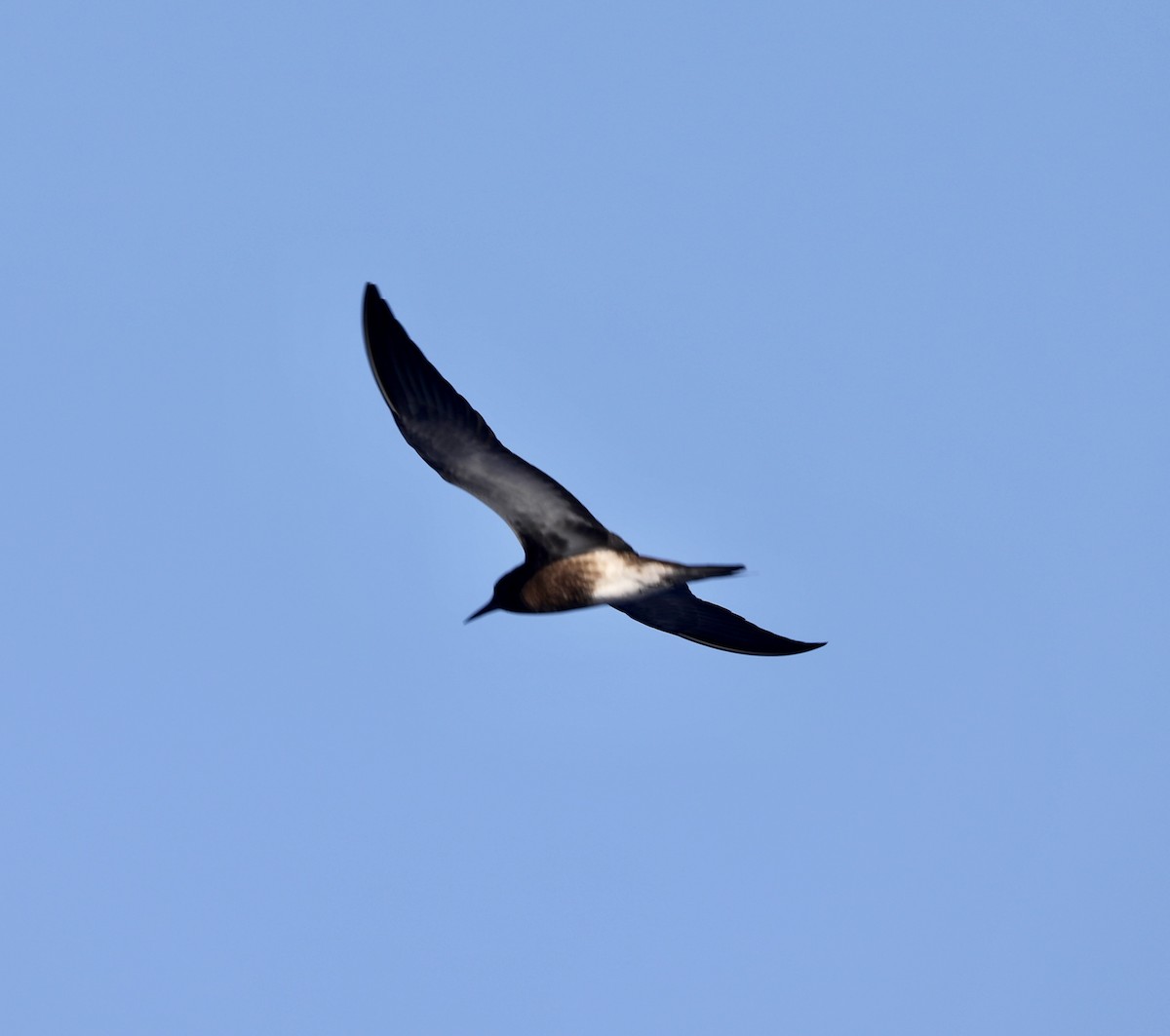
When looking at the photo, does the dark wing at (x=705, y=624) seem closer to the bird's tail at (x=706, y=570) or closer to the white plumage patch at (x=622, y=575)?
the white plumage patch at (x=622, y=575)

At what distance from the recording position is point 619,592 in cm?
1458

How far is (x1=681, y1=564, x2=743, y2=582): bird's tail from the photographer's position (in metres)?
13.0

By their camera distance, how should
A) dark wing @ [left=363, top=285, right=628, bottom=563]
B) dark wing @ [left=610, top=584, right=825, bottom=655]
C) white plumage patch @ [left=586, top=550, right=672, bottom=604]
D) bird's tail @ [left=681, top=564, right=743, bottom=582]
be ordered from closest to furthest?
bird's tail @ [left=681, top=564, right=743, bottom=582]
dark wing @ [left=363, top=285, right=628, bottom=563]
white plumage patch @ [left=586, top=550, right=672, bottom=604]
dark wing @ [left=610, top=584, right=825, bottom=655]

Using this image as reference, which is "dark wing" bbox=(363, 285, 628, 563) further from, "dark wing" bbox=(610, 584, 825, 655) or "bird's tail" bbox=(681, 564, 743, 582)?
"dark wing" bbox=(610, 584, 825, 655)

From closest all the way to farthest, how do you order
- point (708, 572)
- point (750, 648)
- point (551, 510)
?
point (708, 572), point (551, 510), point (750, 648)

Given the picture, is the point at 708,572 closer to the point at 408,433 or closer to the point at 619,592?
the point at 619,592

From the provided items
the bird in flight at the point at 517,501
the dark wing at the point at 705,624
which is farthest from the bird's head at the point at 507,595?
the dark wing at the point at 705,624

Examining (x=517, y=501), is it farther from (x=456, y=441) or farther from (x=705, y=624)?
(x=705, y=624)

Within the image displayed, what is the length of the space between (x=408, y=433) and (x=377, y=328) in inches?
39.1

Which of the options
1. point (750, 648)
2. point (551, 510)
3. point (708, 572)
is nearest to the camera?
point (708, 572)

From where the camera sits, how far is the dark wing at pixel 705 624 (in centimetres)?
1558

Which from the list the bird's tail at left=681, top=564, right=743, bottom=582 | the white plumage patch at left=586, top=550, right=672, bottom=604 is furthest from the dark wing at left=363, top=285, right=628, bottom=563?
the bird's tail at left=681, top=564, right=743, bottom=582

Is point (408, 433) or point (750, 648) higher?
point (408, 433)

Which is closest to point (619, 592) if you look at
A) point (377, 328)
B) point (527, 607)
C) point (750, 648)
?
point (527, 607)
